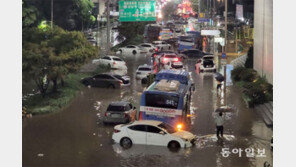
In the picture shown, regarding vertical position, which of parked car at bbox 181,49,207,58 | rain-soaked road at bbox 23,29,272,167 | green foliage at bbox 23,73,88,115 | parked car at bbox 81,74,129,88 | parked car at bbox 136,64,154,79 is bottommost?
rain-soaked road at bbox 23,29,272,167

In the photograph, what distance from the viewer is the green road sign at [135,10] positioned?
50812 mm

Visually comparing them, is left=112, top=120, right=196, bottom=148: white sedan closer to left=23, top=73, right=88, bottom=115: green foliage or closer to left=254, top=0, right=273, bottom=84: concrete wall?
left=23, top=73, right=88, bottom=115: green foliage

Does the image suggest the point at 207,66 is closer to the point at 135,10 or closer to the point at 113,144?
the point at 135,10

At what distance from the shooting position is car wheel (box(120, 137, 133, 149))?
26.3 metres

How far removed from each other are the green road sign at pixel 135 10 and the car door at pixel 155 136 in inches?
1006

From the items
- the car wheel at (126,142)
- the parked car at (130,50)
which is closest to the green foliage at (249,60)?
the car wheel at (126,142)

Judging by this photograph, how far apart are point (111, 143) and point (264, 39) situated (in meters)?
17.9

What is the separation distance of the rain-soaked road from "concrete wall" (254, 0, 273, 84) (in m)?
3.07

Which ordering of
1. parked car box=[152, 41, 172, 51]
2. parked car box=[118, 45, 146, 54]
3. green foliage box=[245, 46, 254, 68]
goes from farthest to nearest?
parked car box=[152, 41, 172, 51] → parked car box=[118, 45, 146, 54] → green foliage box=[245, 46, 254, 68]

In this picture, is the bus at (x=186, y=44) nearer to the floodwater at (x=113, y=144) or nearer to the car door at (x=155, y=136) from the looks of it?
the floodwater at (x=113, y=144)

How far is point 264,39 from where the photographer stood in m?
41.0

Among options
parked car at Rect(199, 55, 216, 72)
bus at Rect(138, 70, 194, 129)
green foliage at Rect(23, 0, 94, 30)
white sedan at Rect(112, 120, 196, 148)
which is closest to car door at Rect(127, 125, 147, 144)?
white sedan at Rect(112, 120, 196, 148)

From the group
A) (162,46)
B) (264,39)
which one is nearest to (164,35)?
(162,46)

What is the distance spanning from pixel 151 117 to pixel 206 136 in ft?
9.36
